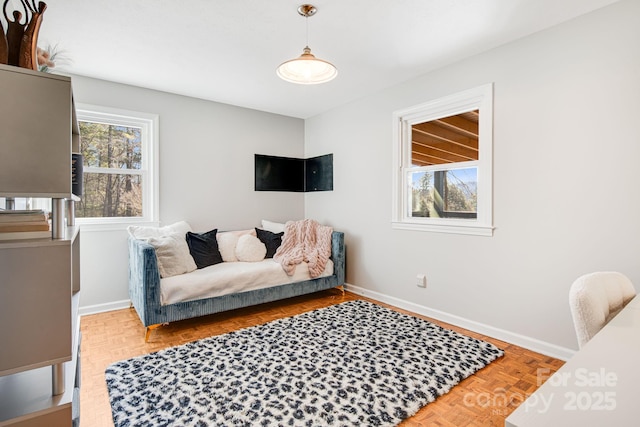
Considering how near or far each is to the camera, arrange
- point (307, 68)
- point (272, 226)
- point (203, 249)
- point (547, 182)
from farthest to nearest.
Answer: point (272, 226), point (203, 249), point (547, 182), point (307, 68)

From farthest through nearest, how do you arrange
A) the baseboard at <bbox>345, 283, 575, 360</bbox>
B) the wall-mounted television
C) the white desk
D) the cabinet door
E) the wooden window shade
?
1. the wall-mounted television
2. the wooden window shade
3. the baseboard at <bbox>345, 283, 575, 360</bbox>
4. the cabinet door
5. the white desk

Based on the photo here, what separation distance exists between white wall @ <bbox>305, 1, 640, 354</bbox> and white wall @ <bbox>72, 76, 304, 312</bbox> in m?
1.94

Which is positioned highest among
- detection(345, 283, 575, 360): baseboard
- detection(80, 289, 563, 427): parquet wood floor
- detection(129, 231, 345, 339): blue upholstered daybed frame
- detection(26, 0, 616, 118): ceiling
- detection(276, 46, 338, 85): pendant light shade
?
detection(26, 0, 616, 118): ceiling

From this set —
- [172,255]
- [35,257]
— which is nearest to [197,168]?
[172,255]

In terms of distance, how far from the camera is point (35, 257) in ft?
3.34

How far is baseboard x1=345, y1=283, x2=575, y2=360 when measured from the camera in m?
2.40

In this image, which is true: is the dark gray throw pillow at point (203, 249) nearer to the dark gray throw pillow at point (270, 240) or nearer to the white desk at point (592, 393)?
the dark gray throw pillow at point (270, 240)

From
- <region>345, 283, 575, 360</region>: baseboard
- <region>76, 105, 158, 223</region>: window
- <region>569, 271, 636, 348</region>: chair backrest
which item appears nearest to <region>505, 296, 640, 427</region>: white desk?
<region>569, 271, 636, 348</region>: chair backrest

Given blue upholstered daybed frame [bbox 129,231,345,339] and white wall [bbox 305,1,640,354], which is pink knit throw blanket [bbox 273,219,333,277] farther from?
white wall [bbox 305,1,640,354]

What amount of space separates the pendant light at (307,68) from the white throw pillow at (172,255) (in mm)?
1840

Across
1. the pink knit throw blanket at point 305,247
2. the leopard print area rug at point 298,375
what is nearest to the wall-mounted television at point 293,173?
the pink knit throw blanket at point 305,247

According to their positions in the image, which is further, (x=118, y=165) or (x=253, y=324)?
(x=118, y=165)

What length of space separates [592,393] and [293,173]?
436cm

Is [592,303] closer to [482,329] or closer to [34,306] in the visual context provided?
[482,329]
